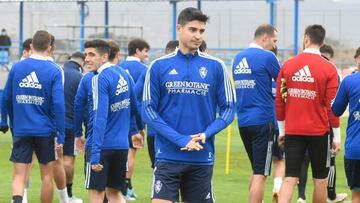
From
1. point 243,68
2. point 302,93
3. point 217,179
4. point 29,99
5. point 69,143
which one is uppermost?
point 243,68

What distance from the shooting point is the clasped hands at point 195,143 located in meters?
8.70

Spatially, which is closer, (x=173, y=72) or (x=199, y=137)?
(x=199, y=137)

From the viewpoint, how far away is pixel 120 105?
10938 mm

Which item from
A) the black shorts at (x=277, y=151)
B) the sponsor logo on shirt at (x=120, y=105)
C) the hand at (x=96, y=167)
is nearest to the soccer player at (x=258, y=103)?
the black shorts at (x=277, y=151)

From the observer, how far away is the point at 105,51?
36.0 ft

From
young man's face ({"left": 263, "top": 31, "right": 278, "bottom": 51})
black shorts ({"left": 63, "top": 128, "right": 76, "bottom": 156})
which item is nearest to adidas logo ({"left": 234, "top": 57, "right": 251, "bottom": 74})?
young man's face ({"left": 263, "top": 31, "right": 278, "bottom": 51})

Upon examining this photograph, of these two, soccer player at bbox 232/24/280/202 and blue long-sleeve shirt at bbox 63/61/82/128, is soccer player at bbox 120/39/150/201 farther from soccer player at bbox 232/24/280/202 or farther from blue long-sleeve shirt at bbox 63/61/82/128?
soccer player at bbox 232/24/280/202

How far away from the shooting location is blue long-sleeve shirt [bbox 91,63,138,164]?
414 inches

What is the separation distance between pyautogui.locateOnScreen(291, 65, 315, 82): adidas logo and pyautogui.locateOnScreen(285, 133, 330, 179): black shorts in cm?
65

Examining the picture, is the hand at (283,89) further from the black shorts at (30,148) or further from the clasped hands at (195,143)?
the clasped hands at (195,143)

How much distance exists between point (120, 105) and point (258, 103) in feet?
7.05

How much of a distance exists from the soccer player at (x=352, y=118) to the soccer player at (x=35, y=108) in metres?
3.18

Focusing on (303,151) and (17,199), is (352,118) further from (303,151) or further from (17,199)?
(17,199)

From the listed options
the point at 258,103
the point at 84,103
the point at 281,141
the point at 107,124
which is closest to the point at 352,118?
the point at 281,141
